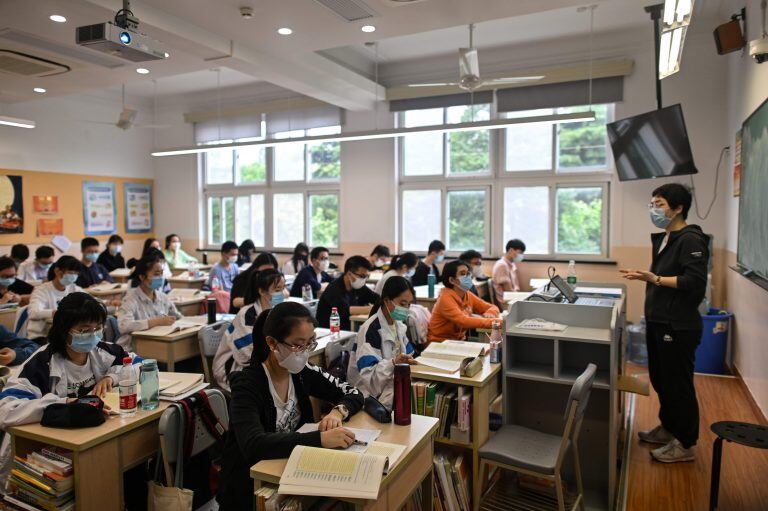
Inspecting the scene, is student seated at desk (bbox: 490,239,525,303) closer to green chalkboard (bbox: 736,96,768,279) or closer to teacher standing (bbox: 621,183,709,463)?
green chalkboard (bbox: 736,96,768,279)

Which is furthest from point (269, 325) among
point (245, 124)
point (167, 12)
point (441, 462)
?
point (245, 124)

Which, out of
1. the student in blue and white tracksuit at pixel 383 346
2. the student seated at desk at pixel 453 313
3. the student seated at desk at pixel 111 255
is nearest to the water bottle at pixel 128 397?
the student in blue and white tracksuit at pixel 383 346

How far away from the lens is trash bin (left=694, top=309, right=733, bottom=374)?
5.39 metres

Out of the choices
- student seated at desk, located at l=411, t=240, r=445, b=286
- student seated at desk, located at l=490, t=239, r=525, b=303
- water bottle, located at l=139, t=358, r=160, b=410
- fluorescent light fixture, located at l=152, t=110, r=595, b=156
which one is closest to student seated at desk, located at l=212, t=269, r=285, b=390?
water bottle, located at l=139, t=358, r=160, b=410

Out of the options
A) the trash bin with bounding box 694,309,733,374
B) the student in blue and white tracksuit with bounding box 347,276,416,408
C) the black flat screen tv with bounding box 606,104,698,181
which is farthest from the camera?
the black flat screen tv with bounding box 606,104,698,181

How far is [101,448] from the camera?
2.11 metres

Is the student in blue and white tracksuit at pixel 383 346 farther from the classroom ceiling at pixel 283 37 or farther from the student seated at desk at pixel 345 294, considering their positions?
the classroom ceiling at pixel 283 37

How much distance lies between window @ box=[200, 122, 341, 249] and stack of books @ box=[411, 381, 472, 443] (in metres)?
6.42

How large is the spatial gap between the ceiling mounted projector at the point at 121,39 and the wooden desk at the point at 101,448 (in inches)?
93.9

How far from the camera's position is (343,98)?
7582 millimetres

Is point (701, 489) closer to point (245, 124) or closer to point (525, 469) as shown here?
point (525, 469)

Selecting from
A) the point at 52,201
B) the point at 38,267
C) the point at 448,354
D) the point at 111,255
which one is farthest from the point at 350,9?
the point at 52,201

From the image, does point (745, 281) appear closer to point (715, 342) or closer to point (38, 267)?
point (715, 342)

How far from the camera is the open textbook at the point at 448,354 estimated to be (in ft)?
9.74
